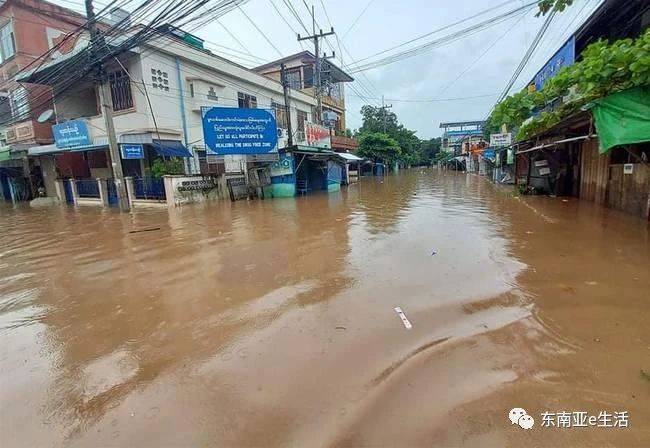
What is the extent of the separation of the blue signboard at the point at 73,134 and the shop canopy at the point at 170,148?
10.8 feet

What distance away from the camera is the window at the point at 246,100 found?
20225 mm

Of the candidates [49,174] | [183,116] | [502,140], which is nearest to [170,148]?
[183,116]

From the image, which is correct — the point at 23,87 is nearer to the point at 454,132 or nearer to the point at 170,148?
the point at 170,148

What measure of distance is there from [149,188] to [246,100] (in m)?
8.66

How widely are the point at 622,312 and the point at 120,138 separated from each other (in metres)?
17.1

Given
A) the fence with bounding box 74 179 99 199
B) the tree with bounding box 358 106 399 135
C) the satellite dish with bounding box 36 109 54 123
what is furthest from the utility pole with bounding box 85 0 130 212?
the tree with bounding box 358 106 399 135

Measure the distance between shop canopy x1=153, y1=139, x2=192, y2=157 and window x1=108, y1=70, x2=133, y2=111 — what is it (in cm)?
238

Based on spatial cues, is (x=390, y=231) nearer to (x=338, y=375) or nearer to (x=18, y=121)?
(x=338, y=375)

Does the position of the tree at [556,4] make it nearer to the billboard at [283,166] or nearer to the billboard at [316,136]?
the billboard at [283,166]

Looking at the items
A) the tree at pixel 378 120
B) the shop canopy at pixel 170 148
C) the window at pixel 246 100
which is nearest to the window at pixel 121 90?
the shop canopy at pixel 170 148

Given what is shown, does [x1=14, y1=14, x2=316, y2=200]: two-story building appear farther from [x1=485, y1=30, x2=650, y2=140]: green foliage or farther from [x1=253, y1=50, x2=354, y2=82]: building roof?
[x1=485, y1=30, x2=650, y2=140]: green foliage

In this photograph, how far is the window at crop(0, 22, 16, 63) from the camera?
65.9ft

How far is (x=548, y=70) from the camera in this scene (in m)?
14.0

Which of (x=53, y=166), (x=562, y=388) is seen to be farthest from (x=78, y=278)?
(x=53, y=166)
